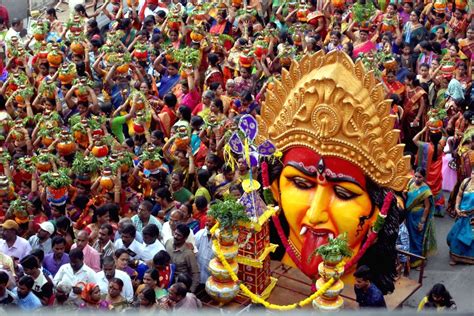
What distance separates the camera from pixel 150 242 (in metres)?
12.0

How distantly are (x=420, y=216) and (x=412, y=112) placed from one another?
271cm

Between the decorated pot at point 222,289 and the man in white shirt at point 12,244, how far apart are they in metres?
2.12

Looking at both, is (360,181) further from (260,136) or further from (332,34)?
(332,34)

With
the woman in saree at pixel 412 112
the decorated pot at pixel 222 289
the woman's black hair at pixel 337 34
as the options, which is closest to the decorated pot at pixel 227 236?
the decorated pot at pixel 222 289

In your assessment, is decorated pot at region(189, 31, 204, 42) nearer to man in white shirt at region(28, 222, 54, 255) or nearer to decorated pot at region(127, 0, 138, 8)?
decorated pot at region(127, 0, 138, 8)

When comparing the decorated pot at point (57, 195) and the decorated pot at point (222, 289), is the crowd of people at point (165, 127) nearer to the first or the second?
the decorated pot at point (57, 195)

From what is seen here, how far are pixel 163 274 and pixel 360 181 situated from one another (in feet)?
7.87

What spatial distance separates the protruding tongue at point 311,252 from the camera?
12.3m

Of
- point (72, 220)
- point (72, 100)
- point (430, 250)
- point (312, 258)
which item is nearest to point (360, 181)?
point (312, 258)

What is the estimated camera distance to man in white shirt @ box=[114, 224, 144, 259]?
12.0m

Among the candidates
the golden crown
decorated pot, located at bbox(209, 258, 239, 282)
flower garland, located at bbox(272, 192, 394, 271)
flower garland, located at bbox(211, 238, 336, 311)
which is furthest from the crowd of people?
flower garland, located at bbox(272, 192, 394, 271)

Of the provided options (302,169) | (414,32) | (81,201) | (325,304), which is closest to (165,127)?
(81,201)

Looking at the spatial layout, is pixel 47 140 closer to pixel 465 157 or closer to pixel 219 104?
pixel 219 104

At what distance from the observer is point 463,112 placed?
51.7 ft
